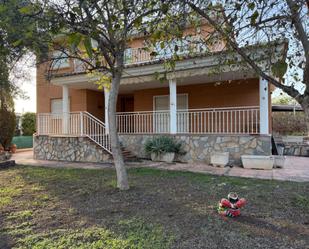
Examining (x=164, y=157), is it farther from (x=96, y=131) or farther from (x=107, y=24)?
(x=107, y=24)

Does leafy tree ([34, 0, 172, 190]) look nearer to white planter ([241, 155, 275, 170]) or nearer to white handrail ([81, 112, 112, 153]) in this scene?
white handrail ([81, 112, 112, 153])

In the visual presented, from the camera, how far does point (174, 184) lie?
6.58 m

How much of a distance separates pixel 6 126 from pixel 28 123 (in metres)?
5.33

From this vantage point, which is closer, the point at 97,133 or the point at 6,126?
the point at 97,133

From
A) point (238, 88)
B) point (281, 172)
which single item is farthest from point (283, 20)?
point (238, 88)

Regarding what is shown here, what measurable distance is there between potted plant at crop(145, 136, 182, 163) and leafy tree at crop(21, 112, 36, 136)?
13.1 m

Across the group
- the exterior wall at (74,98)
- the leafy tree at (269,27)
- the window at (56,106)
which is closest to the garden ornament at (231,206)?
A: the leafy tree at (269,27)

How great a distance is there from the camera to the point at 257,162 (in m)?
9.10

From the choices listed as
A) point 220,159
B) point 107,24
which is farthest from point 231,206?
point 220,159

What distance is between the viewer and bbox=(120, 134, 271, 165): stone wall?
30.9ft

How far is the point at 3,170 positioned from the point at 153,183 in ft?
19.8

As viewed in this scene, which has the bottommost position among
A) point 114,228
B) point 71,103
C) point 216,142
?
point 114,228

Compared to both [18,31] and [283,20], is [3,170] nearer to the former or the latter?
[18,31]

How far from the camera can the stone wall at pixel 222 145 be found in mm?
9422
